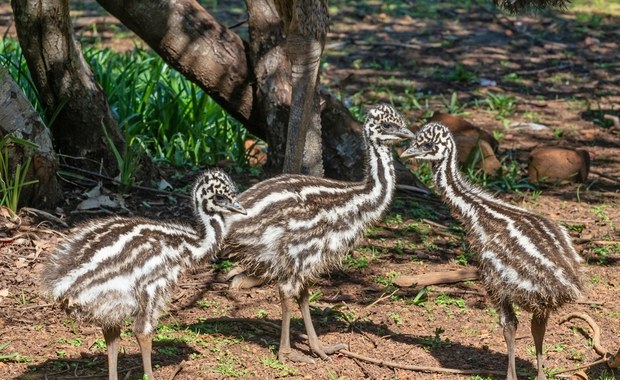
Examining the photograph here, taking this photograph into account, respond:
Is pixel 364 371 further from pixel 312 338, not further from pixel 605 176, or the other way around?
pixel 605 176

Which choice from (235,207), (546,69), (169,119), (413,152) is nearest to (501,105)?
(546,69)

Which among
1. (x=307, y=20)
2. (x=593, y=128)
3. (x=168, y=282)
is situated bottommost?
(x=593, y=128)

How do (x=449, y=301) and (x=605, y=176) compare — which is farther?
(x=605, y=176)

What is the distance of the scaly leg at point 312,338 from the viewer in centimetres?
770

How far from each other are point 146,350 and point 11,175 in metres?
2.89

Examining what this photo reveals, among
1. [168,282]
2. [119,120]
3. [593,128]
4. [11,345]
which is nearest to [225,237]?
[168,282]

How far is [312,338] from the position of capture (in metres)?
7.71

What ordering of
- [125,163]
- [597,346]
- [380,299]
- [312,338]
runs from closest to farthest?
[312,338]
[597,346]
[380,299]
[125,163]

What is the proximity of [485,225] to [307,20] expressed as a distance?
7.01 ft

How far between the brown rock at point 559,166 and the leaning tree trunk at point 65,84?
4469mm

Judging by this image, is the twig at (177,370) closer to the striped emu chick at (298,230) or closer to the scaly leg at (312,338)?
the striped emu chick at (298,230)

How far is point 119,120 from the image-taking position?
1116 cm

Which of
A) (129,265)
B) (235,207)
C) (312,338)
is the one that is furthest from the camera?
(312,338)

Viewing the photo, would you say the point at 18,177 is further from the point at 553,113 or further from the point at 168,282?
the point at 553,113
